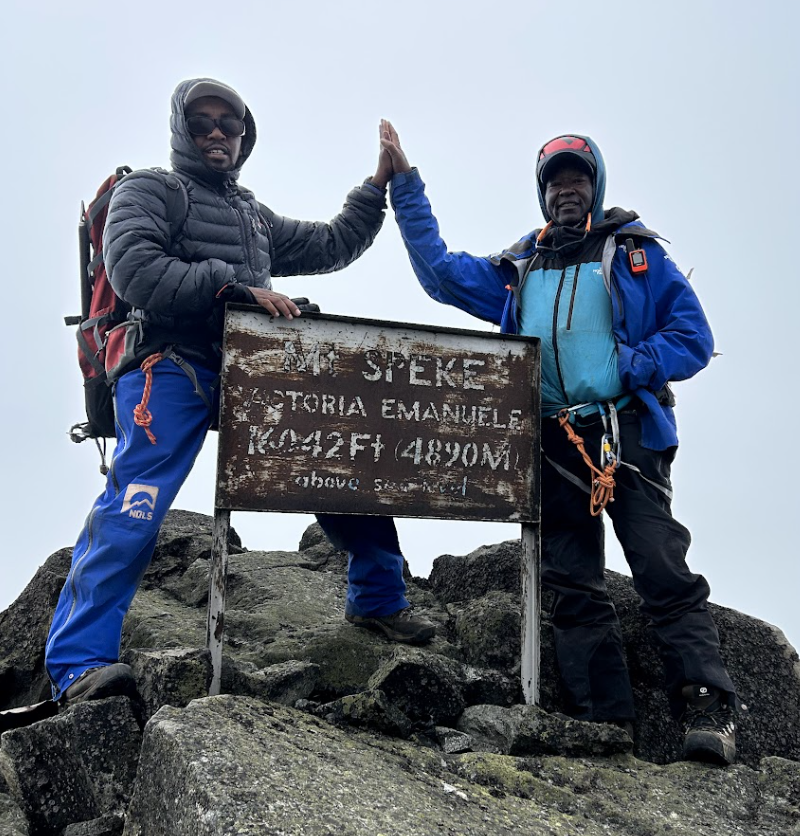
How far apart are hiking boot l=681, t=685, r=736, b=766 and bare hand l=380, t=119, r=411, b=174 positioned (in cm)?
387

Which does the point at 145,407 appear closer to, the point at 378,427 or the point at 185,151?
the point at 378,427

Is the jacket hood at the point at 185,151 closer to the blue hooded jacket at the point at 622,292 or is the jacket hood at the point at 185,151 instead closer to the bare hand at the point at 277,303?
the bare hand at the point at 277,303

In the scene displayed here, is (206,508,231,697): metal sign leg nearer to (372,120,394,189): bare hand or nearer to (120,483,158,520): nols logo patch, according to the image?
(120,483,158,520): nols logo patch

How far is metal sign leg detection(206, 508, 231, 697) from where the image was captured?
5.17 meters

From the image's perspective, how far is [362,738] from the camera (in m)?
4.92

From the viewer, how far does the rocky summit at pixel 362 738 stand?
401 centimetres

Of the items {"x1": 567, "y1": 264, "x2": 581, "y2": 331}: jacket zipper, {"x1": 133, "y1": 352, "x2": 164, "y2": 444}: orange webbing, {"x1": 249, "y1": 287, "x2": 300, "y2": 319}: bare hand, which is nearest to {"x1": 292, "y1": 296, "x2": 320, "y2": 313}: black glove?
{"x1": 249, "y1": 287, "x2": 300, "y2": 319}: bare hand

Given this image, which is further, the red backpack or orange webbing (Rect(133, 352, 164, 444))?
the red backpack

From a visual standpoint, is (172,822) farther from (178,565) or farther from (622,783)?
(178,565)

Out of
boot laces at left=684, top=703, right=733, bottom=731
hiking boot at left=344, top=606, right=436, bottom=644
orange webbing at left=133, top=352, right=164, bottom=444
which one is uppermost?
orange webbing at left=133, top=352, right=164, bottom=444

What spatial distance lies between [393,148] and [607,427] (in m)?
2.46

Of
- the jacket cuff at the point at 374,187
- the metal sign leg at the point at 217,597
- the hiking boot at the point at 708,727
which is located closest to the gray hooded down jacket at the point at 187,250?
the jacket cuff at the point at 374,187

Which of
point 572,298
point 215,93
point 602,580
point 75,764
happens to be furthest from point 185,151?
point 602,580

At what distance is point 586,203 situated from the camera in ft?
21.2
